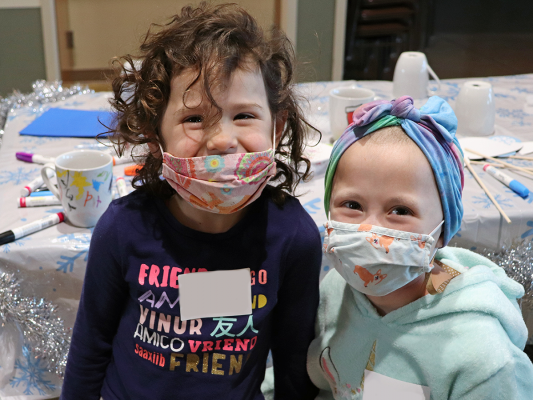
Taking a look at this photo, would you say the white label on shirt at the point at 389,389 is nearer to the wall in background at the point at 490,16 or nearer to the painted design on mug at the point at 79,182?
the painted design on mug at the point at 79,182

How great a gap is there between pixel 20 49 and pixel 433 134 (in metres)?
3.33

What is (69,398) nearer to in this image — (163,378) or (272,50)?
(163,378)

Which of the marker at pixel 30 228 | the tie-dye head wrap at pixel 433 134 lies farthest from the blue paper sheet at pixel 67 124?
the tie-dye head wrap at pixel 433 134

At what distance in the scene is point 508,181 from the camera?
142cm

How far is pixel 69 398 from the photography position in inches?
42.8

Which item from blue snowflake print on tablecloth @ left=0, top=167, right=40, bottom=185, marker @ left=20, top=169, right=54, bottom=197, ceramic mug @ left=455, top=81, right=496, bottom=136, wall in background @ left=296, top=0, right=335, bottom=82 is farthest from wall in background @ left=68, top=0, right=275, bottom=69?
marker @ left=20, top=169, right=54, bottom=197

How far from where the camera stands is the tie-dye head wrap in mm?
867

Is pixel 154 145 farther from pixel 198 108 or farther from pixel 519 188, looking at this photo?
pixel 519 188

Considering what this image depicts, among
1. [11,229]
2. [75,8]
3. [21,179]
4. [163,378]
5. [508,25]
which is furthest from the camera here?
[508,25]

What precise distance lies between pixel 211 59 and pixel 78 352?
0.63 metres

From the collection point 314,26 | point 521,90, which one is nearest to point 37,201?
point 521,90

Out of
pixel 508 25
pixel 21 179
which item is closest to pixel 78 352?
pixel 21 179

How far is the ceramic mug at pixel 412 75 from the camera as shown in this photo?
1.92 metres

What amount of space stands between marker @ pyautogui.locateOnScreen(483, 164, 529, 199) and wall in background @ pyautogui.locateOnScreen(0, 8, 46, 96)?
3.05 m
